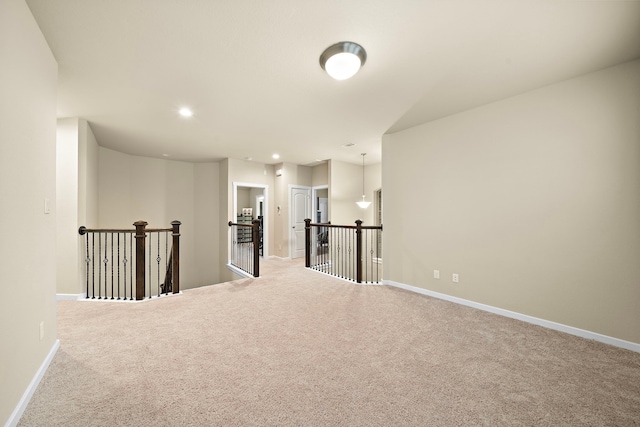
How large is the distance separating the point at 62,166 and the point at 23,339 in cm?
316

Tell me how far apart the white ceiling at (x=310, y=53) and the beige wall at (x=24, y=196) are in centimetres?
32

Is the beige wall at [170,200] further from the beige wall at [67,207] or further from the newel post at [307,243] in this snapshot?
the newel post at [307,243]

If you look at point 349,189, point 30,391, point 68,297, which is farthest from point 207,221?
point 30,391

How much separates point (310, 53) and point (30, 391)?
3.20 meters

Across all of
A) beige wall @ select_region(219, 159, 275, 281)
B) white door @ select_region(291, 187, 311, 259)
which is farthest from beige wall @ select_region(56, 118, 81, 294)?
white door @ select_region(291, 187, 311, 259)

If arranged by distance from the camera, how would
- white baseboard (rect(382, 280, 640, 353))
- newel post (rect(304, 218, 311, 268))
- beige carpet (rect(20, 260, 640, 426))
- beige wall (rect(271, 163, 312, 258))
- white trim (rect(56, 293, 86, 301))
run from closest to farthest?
beige carpet (rect(20, 260, 640, 426)) → white baseboard (rect(382, 280, 640, 353)) → white trim (rect(56, 293, 86, 301)) → newel post (rect(304, 218, 311, 268)) → beige wall (rect(271, 163, 312, 258))

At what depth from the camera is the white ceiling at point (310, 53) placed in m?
1.73

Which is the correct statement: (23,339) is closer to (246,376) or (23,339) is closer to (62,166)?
(246,376)

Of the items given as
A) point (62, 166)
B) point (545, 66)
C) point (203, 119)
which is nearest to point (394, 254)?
point (545, 66)

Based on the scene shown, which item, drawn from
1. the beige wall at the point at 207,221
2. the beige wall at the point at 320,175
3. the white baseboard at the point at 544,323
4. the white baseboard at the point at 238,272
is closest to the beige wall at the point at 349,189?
the beige wall at the point at 320,175

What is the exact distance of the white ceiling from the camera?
68.1 inches

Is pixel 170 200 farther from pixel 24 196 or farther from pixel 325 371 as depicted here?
pixel 325 371

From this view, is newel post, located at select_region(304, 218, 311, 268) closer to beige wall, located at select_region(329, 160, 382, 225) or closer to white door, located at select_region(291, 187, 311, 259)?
beige wall, located at select_region(329, 160, 382, 225)

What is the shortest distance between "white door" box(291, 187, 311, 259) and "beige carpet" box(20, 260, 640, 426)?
155 inches
